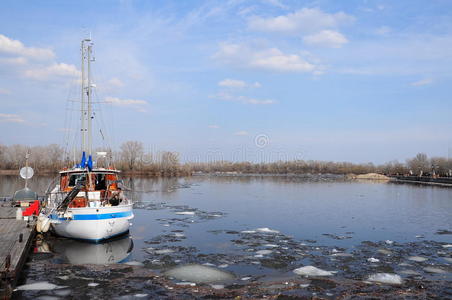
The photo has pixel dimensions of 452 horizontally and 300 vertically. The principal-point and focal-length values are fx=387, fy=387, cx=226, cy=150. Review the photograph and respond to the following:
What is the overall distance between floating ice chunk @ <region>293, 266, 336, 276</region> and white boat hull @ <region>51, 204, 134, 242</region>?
779cm

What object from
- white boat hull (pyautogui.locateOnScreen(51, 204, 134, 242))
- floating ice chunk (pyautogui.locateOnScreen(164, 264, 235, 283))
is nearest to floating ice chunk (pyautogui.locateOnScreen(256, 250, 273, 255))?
floating ice chunk (pyautogui.locateOnScreen(164, 264, 235, 283))

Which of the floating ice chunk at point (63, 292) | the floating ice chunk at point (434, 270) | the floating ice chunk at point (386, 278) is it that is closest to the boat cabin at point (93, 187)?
the floating ice chunk at point (63, 292)

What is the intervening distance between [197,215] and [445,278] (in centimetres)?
1565

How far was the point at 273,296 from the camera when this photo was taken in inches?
373

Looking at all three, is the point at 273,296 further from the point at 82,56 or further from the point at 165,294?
the point at 82,56

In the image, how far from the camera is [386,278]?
11.1 metres

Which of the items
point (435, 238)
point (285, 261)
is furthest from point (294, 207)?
point (285, 261)

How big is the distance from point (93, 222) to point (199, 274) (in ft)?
19.6

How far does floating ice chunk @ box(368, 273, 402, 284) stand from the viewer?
1089 cm

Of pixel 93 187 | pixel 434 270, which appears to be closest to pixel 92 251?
pixel 93 187

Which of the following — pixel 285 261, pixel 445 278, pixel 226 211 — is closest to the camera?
pixel 445 278

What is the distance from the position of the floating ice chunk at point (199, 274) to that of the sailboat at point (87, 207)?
4886mm

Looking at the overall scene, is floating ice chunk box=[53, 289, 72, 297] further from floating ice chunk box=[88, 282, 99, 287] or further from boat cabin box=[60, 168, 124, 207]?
boat cabin box=[60, 168, 124, 207]

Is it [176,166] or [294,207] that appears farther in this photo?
[176,166]
